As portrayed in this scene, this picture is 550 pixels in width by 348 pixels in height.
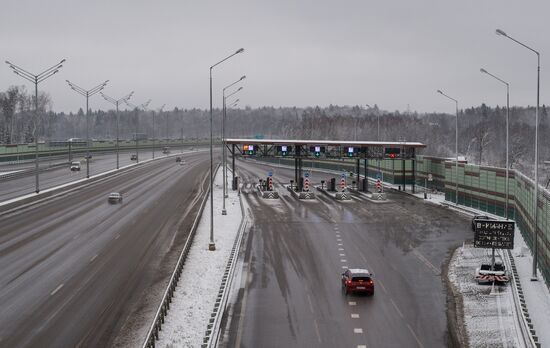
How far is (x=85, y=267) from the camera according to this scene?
33.2m

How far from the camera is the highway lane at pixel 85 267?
23.5 meters

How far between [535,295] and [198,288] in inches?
642

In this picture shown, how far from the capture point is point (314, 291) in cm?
3003

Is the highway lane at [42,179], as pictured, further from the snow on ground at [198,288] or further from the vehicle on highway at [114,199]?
the snow on ground at [198,288]

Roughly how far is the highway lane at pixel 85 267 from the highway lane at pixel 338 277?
487 cm

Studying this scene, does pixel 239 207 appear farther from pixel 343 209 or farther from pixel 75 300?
pixel 75 300

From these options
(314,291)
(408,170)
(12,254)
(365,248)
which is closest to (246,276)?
(314,291)

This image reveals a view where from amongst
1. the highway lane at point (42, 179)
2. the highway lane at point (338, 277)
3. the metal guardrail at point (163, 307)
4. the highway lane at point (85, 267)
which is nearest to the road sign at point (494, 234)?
the highway lane at point (338, 277)

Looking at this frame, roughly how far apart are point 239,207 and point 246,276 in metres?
28.5

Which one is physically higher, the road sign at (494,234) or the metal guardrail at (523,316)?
the road sign at (494,234)

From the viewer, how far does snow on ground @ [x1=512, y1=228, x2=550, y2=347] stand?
24422mm

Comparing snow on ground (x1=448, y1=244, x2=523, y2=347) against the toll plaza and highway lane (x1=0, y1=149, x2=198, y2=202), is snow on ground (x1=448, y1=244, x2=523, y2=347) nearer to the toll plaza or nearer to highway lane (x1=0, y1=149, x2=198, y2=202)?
the toll plaza

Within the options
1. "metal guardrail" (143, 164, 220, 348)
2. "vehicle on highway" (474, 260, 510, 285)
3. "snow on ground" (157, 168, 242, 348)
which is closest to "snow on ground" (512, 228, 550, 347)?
"vehicle on highway" (474, 260, 510, 285)

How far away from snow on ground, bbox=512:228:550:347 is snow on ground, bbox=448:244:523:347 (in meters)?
0.79
